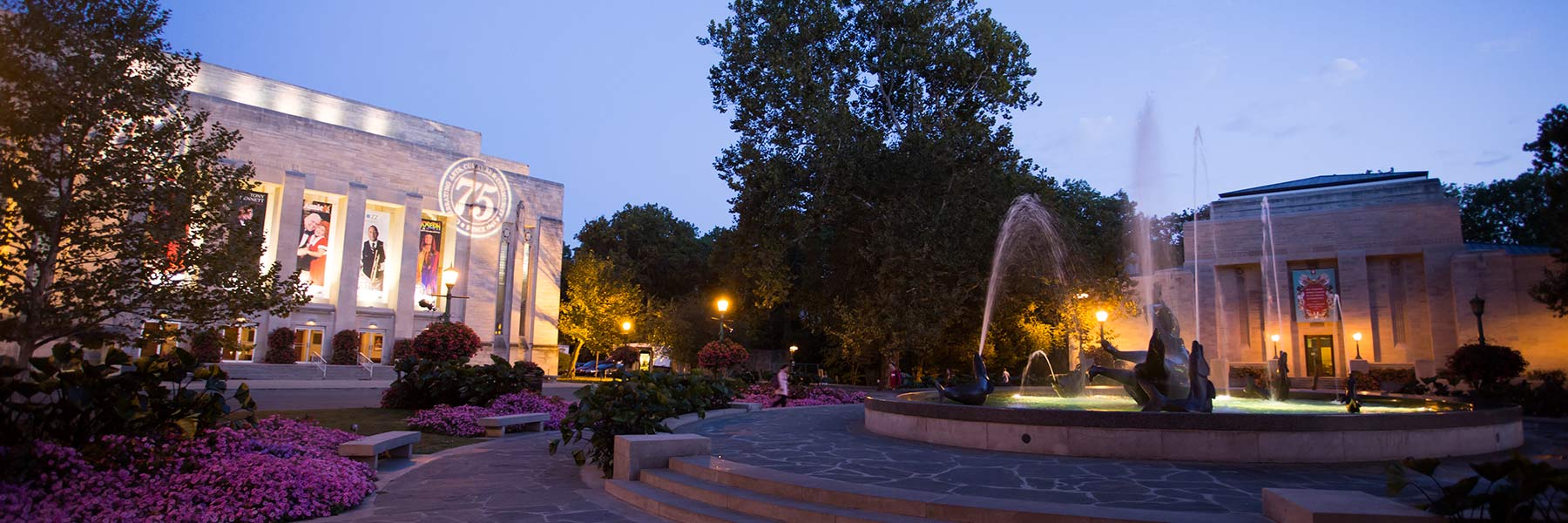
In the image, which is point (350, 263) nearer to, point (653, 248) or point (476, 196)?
point (476, 196)

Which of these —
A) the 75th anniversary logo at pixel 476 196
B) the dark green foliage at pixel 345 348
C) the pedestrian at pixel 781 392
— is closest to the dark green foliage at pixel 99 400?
the pedestrian at pixel 781 392

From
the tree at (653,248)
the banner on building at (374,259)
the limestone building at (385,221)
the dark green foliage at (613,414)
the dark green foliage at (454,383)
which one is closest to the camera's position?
the dark green foliage at (613,414)

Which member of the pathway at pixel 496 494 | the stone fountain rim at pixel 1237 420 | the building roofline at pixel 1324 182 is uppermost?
→ the building roofline at pixel 1324 182

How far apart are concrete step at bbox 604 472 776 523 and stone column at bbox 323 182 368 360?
4081cm

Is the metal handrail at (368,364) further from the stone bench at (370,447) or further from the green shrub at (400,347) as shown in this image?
the stone bench at (370,447)

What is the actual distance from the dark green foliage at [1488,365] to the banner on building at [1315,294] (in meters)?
16.2

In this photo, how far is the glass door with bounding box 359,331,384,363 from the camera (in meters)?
44.3

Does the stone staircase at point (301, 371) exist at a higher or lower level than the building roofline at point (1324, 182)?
lower

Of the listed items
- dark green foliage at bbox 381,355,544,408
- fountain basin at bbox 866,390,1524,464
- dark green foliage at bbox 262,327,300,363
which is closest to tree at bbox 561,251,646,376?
dark green foliage at bbox 262,327,300,363

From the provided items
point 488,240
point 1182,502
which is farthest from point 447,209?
point 1182,502

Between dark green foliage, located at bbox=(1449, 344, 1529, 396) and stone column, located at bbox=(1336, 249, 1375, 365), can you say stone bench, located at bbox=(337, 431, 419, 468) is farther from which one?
stone column, located at bbox=(1336, 249, 1375, 365)

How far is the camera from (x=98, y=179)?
408 inches

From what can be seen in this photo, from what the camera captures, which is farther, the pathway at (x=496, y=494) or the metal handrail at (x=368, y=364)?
the metal handrail at (x=368, y=364)

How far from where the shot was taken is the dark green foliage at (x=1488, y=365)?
20.5 metres
